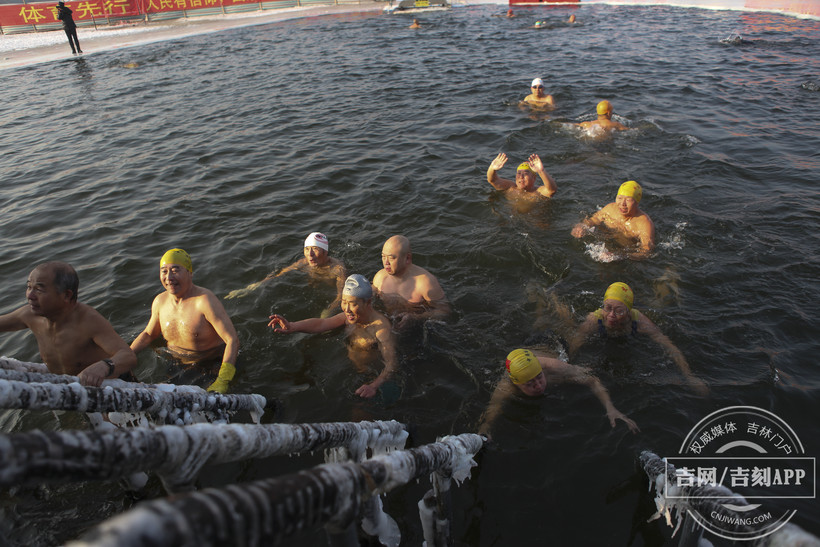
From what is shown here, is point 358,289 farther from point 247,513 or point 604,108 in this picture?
point 604,108

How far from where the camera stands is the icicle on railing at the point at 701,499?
60.5 inches

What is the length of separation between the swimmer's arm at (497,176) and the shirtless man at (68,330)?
6.51 meters

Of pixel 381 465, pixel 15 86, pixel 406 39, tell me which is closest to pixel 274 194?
pixel 381 465

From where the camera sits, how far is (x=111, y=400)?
86.4 inches

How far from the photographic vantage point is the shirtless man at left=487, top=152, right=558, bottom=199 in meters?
8.68

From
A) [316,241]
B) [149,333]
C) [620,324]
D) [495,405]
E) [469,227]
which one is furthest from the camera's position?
[469,227]

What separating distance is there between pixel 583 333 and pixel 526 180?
148 inches

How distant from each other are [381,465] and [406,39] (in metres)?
25.8

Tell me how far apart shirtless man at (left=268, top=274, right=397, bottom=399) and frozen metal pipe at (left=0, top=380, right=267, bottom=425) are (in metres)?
2.16

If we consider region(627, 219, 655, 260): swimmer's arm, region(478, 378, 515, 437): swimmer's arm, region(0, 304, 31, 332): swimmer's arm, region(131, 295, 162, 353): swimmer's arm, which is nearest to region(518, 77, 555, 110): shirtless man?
region(627, 219, 655, 260): swimmer's arm

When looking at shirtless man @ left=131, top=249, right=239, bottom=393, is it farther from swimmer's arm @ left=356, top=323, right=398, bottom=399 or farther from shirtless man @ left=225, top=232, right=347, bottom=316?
shirtless man @ left=225, top=232, right=347, bottom=316

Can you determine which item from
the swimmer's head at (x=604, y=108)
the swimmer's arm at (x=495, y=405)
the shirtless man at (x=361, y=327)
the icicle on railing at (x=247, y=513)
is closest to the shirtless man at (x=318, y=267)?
the shirtless man at (x=361, y=327)

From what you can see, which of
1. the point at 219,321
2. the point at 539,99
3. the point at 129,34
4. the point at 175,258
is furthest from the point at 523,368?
the point at 129,34

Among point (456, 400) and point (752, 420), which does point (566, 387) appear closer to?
point (456, 400)
